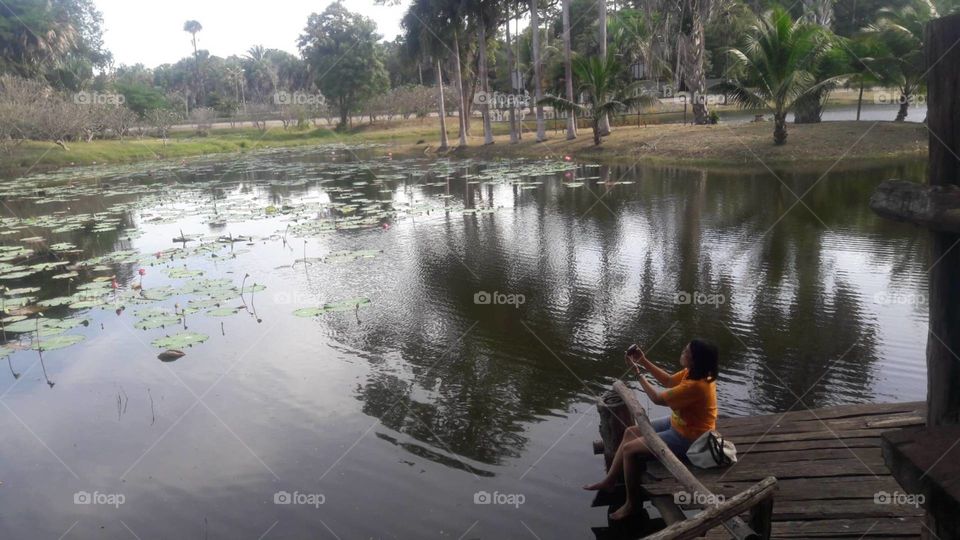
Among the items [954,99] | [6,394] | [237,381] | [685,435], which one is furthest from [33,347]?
[954,99]

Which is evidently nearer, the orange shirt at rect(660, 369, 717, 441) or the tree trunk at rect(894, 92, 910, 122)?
the orange shirt at rect(660, 369, 717, 441)

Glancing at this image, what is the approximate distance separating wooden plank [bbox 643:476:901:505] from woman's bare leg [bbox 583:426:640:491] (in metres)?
0.50

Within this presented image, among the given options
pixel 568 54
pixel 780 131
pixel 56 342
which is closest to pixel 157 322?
pixel 56 342

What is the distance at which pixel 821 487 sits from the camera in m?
4.18

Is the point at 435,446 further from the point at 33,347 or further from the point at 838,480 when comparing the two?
the point at 33,347

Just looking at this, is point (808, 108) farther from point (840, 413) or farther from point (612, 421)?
point (612, 421)

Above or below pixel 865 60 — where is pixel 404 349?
below

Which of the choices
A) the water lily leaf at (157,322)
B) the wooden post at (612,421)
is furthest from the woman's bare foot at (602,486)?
the water lily leaf at (157,322)

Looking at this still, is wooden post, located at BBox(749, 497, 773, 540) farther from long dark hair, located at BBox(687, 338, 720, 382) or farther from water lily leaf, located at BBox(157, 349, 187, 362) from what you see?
water lily leaf, located at BBox(157, 349, 187, 362)

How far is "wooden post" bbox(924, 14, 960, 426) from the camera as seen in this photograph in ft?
9.47

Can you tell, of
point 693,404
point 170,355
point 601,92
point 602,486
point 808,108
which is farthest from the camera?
point 601,92

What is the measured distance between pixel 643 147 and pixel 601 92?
9.64ft

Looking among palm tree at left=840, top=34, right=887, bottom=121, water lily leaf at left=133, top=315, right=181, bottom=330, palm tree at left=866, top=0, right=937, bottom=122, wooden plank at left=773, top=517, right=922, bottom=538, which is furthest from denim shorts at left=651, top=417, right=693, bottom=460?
palm tree at left=866, top=0, right=937, bottom=122

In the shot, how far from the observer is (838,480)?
4234 mm
